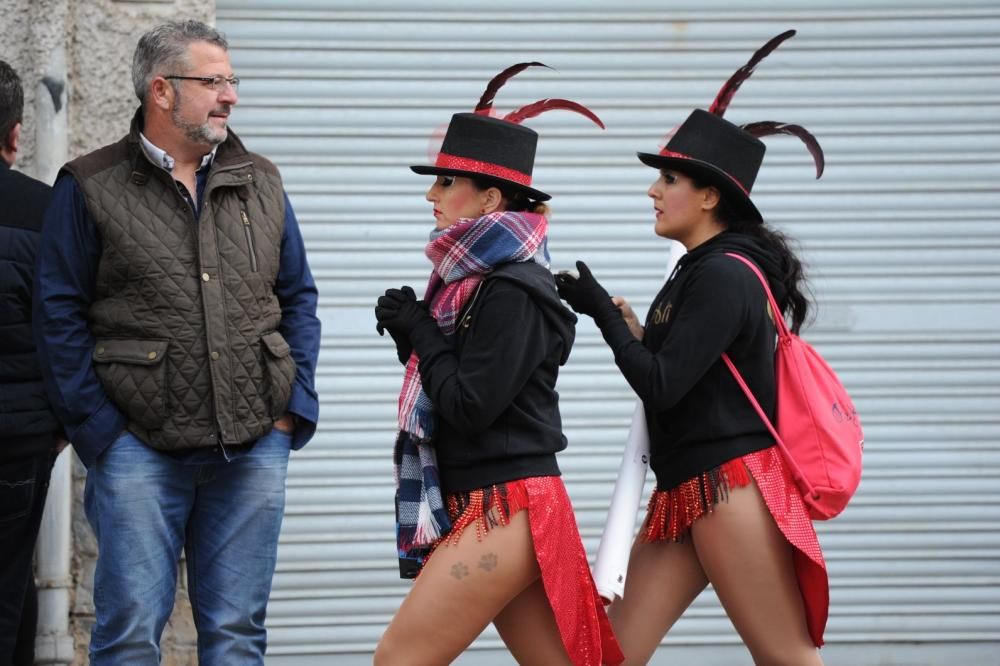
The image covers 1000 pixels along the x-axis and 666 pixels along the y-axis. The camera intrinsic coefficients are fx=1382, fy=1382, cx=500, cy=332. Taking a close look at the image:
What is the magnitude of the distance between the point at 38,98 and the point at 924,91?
3.60m

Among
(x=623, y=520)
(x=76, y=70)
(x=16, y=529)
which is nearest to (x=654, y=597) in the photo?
(x=623, y=520)

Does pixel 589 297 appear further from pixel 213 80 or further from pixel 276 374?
pixel 213 80

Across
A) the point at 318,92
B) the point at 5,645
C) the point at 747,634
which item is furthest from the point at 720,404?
the point at 318,92

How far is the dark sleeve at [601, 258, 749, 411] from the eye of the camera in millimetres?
3605

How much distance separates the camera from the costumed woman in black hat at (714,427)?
11.9 ft

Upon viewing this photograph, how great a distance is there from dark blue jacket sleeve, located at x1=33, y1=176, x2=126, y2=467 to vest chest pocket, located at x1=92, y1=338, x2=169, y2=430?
5cm

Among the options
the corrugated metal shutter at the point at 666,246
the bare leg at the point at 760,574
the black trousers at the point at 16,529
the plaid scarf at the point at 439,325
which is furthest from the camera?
the corrugated metal shutter at the point at 666,246

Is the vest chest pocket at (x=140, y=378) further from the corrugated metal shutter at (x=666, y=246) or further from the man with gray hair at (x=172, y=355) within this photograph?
→ the corrugated metal shutter at (x=666, y=246)

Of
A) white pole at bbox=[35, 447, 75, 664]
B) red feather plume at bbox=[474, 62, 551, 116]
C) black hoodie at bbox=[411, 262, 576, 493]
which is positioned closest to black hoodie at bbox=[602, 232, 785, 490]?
black hoodie at bbox=[411, 262, 576, 493]

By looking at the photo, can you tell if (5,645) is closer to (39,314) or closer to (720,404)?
(39,314)

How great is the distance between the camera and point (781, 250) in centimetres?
388

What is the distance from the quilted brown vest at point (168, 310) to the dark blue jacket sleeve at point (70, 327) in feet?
0.11

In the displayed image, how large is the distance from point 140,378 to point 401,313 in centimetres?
76

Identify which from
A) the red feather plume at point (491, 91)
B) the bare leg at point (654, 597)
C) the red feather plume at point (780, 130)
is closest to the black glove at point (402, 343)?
the red feather plume at point (491, 91)
